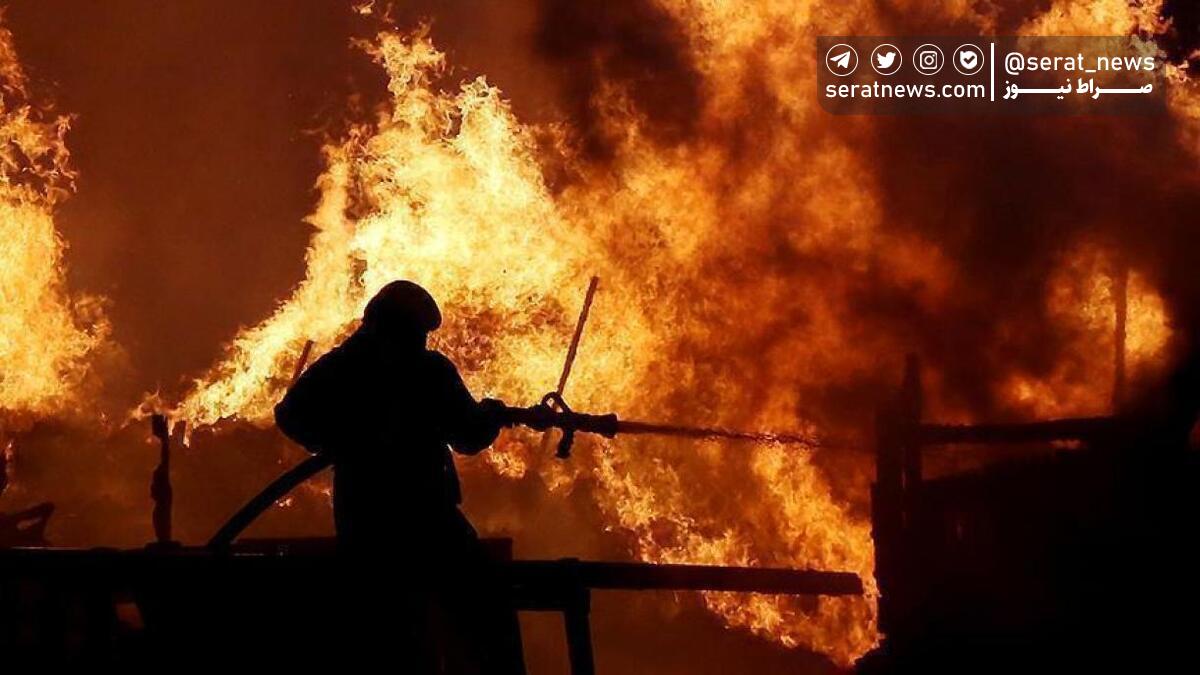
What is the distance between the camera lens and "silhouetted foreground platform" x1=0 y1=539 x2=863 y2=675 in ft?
14.4

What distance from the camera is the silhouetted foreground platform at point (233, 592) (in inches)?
173

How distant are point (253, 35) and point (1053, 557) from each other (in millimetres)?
16159

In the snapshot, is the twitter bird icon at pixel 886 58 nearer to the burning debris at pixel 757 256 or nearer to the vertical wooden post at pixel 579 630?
the burning debris at pixel 757 256

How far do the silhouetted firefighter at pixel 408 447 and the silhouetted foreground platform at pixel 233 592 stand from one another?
0.23 meters

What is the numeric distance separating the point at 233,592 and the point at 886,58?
1123cm

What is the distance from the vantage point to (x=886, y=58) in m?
13.8

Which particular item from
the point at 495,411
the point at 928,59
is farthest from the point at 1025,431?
the point at 928,59

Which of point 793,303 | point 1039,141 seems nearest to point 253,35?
point 793,303

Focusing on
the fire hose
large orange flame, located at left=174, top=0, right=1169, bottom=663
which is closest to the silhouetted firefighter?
the fire hose

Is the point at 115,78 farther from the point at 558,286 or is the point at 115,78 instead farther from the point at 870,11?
the point at 870,11

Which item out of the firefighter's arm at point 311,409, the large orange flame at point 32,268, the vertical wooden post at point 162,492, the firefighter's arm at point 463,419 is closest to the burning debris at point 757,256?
the large orange flame at point 32,268

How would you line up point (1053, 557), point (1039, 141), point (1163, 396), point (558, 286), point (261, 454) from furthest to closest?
point (261, 454), point (558, 286), point (1039, 141), point (1053, 557), point (1163, 396)

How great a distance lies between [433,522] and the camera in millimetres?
5109

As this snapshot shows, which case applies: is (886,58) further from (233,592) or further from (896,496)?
(233,592)
